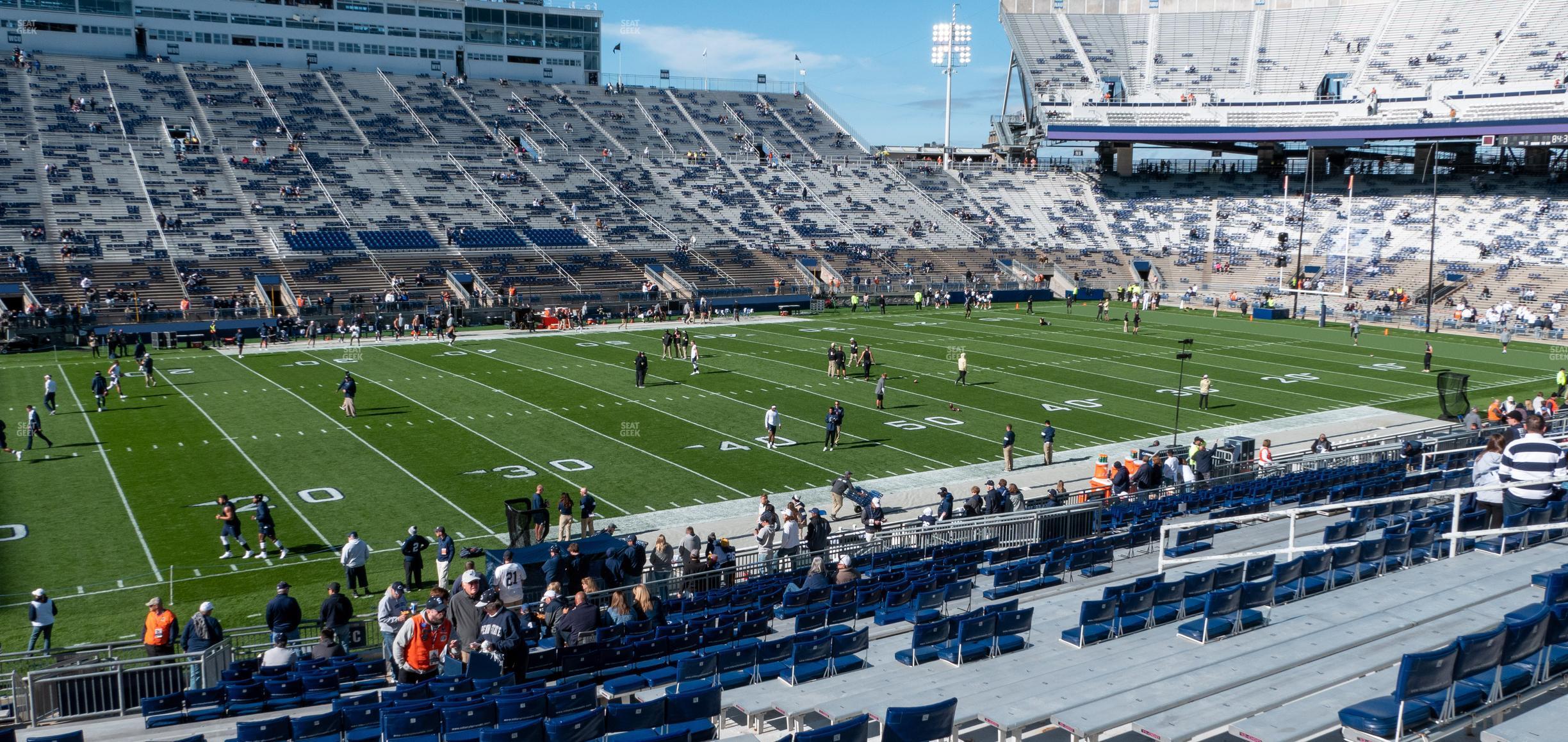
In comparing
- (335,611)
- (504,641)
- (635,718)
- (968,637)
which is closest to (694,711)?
(635,718)

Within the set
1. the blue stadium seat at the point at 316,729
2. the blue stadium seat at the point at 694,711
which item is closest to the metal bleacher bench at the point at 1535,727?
the blue stadium seat at the point at 694,711

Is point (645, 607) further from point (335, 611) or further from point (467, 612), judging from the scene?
point (335, 611)

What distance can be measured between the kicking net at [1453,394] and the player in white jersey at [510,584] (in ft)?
78.7

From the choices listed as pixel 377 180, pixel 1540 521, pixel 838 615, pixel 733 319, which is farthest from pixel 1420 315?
pixel 377 180

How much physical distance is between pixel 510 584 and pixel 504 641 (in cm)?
333

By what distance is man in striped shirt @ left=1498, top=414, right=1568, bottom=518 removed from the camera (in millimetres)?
10727

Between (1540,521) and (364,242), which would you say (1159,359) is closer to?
(1540,521)

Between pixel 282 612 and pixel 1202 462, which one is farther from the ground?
pixel 1202 462

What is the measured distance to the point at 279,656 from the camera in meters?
11.4

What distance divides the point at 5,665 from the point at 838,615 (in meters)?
10.3

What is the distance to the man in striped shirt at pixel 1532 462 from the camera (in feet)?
35.2

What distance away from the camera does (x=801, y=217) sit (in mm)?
74938

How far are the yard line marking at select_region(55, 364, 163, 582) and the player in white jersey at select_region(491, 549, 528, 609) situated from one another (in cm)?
727

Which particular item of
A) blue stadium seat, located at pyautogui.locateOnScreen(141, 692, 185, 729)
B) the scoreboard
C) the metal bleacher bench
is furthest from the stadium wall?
the metal bleacher bench
